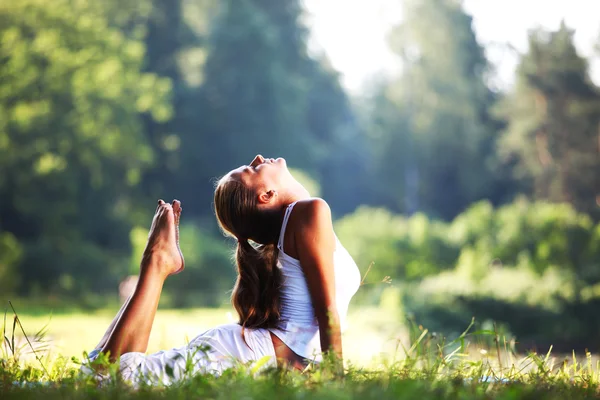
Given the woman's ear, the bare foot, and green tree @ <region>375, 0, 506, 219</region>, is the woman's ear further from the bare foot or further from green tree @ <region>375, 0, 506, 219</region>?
green tree @ <region>375, 0, 506, 219</region>

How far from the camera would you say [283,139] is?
1426 inches

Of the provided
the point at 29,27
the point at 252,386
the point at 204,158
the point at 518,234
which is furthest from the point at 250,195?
the point at 204,158

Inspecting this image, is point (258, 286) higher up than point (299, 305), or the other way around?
point (258, 286)

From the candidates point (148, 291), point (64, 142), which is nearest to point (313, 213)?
point (148, 291)

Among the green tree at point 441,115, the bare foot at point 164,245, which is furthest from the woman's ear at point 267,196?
the green tree at point 441,115

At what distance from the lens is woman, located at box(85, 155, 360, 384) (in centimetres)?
301

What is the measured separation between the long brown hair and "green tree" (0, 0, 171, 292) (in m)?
22.7

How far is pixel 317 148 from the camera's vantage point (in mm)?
38531

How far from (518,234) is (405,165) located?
19892 millimetres

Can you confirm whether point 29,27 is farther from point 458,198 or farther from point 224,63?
point 458,198

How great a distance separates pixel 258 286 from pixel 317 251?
45 cm

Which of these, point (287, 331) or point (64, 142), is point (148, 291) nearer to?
point (287, 331)

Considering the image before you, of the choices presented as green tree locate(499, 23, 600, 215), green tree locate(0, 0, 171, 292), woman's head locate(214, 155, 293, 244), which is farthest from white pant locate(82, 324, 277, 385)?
green tree locate(499, 23, 600, 215)

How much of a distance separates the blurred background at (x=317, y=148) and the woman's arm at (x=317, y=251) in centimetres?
1043
